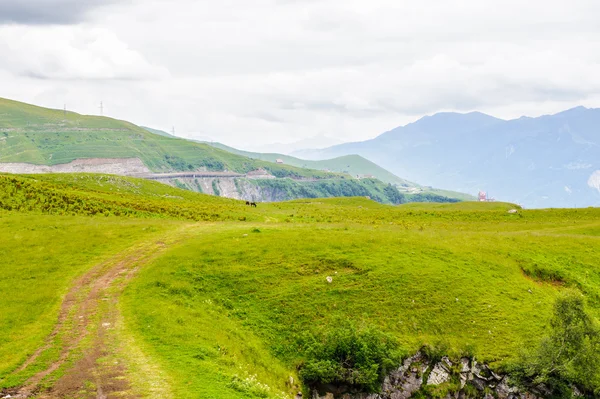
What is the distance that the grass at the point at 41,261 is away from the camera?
24.5 m

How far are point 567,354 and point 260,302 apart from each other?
20927 millimetres

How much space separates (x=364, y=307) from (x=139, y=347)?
644 inches

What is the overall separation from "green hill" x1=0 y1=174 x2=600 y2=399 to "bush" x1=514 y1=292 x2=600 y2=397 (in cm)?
11

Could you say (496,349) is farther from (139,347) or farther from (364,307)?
(139,347)

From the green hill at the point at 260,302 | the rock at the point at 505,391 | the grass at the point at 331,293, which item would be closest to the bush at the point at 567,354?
the green hill at the point at 260,302

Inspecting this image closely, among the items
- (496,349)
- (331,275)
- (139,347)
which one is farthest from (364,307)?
(139,347)

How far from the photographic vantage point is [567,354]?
1141 inches

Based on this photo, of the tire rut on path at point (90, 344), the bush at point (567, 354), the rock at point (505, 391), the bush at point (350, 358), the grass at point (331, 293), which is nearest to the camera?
the tire rut on path at point (90, 344)

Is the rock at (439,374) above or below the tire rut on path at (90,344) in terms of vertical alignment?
below

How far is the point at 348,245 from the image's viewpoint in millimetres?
40250

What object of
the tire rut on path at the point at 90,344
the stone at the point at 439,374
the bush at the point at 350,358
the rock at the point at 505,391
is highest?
the tire rut on path at the point at 90,344

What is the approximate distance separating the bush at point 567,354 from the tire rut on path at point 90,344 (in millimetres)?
23644

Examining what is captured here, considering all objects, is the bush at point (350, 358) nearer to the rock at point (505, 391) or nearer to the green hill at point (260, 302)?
the green hill at point (260, 302)

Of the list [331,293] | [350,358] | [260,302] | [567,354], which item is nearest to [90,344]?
[260,302]
